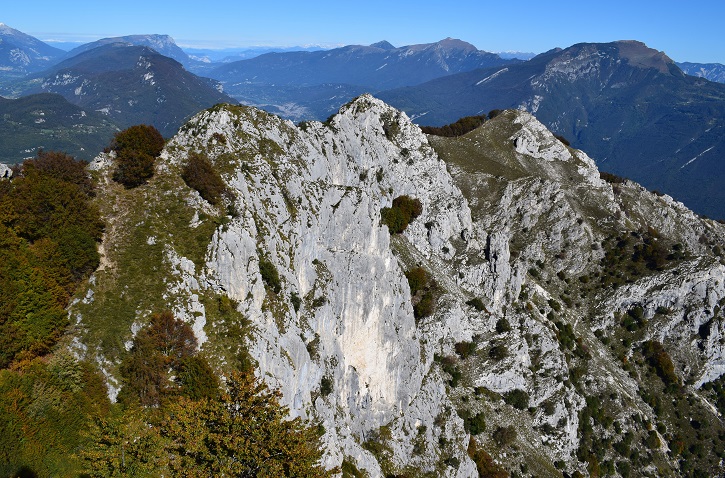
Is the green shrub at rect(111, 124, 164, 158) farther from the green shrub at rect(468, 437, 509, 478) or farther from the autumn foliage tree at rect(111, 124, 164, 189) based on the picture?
the green shrub at rect(468, 437, 509, 478)

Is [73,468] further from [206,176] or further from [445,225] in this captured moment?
[445,225]

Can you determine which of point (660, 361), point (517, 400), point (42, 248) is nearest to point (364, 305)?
point (517, 400)

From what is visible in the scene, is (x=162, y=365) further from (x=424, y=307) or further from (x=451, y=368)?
(x=451, y=368)

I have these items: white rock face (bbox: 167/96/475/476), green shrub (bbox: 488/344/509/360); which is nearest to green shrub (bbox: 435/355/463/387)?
white rock face (bbox: 167/96/475/476)

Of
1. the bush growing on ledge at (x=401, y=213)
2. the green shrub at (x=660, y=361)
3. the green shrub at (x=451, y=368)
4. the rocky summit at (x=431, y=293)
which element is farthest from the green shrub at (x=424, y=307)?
the green shrub at (x=660, y=361)

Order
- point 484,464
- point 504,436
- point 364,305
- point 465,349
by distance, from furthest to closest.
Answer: point 465,349
point 504,436
point 484,464
point 364,305

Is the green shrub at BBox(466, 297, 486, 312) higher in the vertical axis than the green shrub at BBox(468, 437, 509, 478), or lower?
higher
